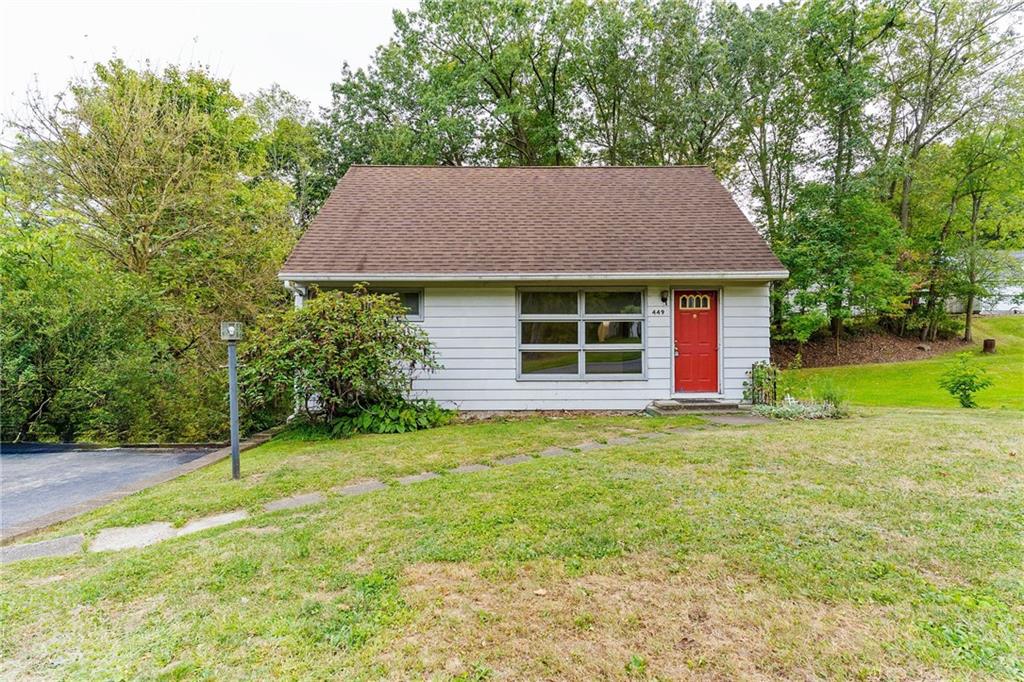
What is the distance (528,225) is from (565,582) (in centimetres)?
785

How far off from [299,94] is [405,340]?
62.7 feet

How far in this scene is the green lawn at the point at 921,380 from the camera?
10212 mm

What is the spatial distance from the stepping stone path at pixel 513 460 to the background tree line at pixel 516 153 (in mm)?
4709

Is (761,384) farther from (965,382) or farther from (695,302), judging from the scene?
(965,382)

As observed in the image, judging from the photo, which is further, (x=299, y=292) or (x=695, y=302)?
(x=695, y=302)

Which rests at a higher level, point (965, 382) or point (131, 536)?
point (965, 382)

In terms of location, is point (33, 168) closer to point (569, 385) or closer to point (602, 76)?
point (569, 385)

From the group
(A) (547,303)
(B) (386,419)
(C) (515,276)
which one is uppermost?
(C) (515,276)

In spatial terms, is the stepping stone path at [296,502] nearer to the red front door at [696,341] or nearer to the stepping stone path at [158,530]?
the stepping stone path at [158,530]

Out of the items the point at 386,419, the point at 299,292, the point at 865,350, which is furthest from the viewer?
the point at 865,350

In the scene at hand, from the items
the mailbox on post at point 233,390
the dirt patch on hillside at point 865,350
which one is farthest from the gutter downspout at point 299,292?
the dirt patch on hillside at point 865,350

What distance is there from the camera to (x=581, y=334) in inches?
337

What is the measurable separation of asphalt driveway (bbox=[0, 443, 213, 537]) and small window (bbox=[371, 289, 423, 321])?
382cm

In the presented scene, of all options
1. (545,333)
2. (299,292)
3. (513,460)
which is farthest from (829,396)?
(299,292)
